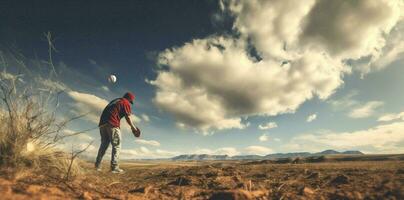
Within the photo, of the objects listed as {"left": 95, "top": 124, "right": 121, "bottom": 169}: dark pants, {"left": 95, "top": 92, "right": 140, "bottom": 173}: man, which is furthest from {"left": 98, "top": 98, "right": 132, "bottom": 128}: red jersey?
{"left": 95, "top": 124, "right": 121, "bottom": 169}: dark pants

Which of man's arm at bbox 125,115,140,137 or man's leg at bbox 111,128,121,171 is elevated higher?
man's arm at bbox 125,115,140,137

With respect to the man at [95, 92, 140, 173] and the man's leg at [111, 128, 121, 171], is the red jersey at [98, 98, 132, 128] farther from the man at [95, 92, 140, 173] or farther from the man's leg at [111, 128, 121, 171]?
the man's leg at [111, 128, 121, 171]

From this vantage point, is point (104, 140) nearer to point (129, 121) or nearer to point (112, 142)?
point (112, 142)

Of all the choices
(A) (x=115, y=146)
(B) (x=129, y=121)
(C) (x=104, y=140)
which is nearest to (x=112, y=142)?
(A) (x=115, y=146)

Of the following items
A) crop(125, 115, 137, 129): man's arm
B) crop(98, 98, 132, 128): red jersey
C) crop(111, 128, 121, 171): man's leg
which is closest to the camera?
crop(111, 128, 121, 171): man's leg

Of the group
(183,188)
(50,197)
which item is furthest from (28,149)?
(183,188)

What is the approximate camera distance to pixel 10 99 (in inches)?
146

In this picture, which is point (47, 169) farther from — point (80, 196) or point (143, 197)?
point (143, 197)

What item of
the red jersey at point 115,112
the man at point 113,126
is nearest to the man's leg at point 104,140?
the man at point 113,126

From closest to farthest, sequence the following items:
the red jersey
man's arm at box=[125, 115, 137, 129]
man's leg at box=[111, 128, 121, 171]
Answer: man's leg at box=[111, 128, 121, 171], the red jersey, man's arm at box=[125, 115, 137, 129]

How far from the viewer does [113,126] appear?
6.72 m

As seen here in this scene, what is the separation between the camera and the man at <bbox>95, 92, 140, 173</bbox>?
6.64m

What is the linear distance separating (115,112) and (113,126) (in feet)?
1.21

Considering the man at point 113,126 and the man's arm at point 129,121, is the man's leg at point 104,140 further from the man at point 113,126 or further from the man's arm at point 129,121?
the man's arm at point 129,121
